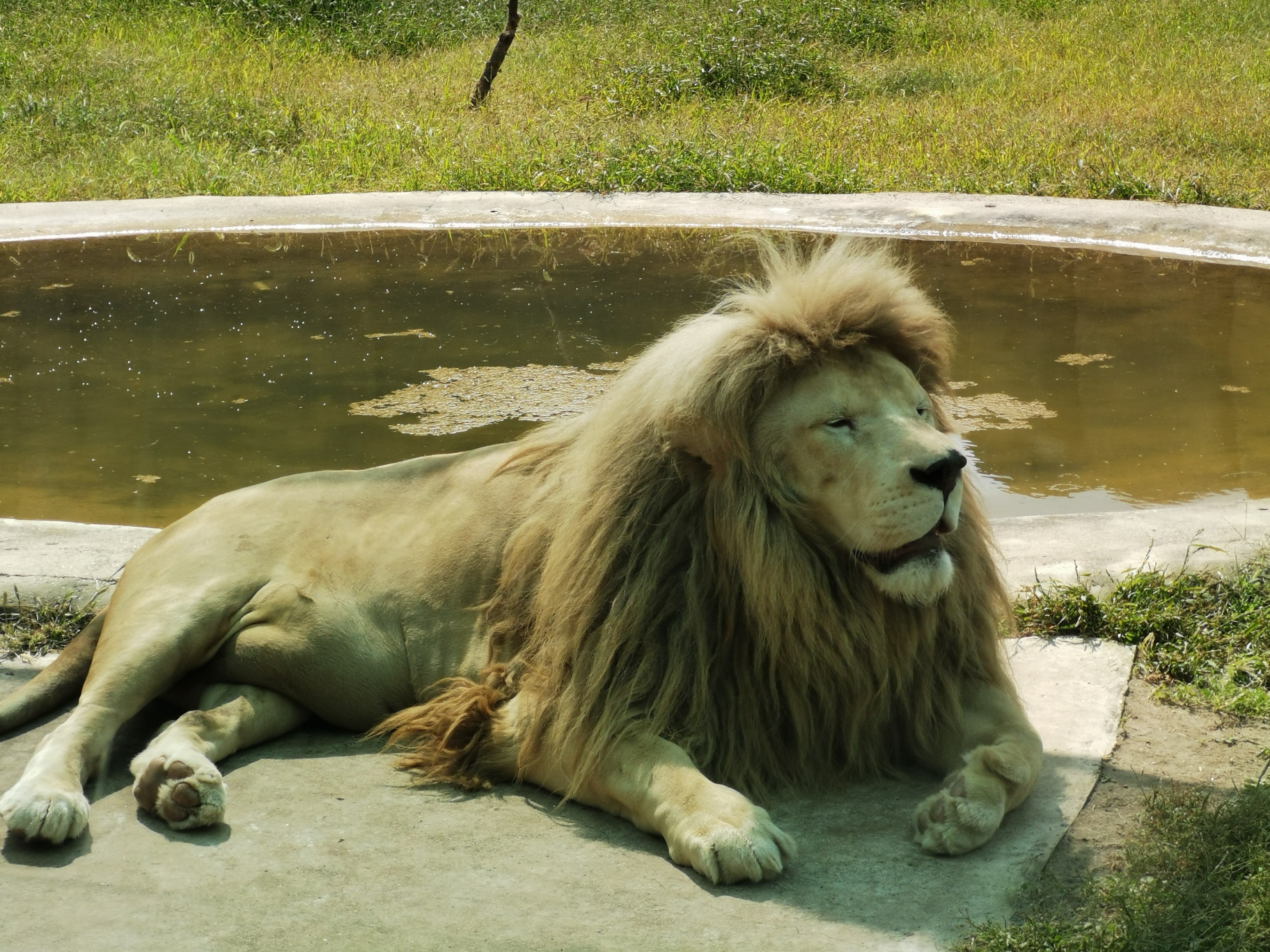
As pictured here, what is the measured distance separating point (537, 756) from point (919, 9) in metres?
14.2

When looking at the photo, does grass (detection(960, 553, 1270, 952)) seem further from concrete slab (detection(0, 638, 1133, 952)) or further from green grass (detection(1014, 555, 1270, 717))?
concrete slab (detection(0, 638, 1133, 952))

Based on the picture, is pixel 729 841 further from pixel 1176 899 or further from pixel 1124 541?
pixel 1124 541

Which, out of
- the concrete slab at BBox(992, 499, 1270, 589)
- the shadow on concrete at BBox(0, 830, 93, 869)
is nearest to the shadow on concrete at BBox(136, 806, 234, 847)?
the shadow on concrete at BBox(0, 830, 93, 869)

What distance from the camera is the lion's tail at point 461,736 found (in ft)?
10.3

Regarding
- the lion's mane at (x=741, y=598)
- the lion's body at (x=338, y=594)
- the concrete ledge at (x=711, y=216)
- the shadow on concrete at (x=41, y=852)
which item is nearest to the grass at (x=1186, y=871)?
the lion's mane at (x=741, y=598)

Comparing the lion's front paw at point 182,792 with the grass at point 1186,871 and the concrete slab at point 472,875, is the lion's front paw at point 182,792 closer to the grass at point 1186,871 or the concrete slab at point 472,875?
the concrete slab at point 472,875

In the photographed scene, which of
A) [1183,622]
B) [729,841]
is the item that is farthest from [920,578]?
[1183,622]

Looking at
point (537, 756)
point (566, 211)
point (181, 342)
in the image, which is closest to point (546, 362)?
point (181, 342)

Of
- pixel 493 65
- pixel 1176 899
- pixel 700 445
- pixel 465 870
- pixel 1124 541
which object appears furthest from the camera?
pixel 493 65

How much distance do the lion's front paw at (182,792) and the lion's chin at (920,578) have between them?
4.48 ft

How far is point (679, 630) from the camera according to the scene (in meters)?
3.01

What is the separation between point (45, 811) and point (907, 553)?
170 centimetres

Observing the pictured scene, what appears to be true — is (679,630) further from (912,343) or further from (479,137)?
(479,137)

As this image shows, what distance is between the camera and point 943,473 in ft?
9.12
